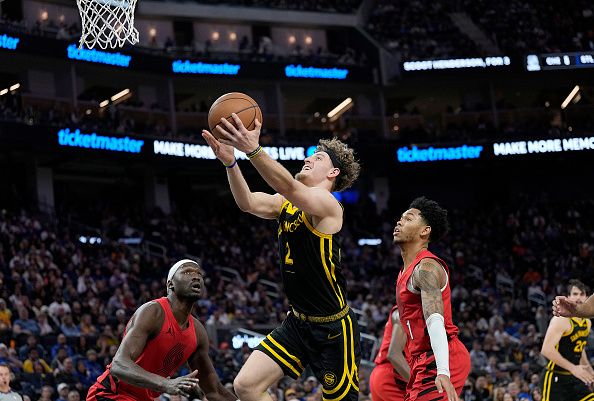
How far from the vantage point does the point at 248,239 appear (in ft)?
101

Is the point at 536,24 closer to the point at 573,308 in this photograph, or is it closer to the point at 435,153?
the point at 435,153

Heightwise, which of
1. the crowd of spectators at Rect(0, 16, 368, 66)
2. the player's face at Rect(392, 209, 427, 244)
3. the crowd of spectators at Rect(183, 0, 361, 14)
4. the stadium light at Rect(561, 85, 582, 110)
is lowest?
the player's face at Rect(392, 209, 427, 244)

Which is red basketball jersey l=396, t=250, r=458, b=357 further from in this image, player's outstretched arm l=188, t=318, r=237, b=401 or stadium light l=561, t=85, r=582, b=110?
stadium light l=561, t=85, r=582, b=110

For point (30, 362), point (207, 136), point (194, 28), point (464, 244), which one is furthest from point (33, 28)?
point (207, 136)

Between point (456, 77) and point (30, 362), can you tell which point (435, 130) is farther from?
point (30, 362)

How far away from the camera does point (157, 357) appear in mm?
7508

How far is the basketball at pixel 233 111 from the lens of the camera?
7164 mm

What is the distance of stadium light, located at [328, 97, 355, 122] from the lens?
38.3m

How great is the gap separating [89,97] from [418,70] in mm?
11432

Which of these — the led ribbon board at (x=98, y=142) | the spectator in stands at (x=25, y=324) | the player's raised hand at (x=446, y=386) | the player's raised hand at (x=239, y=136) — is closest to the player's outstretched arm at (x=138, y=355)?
the player's raised hand at (x=239, y=136)

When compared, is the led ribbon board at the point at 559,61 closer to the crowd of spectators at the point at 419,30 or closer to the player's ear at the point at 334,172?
the crowd of spectators at the point at 419,30

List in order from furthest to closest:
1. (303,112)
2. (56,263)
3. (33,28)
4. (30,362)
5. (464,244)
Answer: (303,112) < (464,244) < (33,28) < (56,263) < (30,362)

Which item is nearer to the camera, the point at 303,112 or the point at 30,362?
the point at 30,362

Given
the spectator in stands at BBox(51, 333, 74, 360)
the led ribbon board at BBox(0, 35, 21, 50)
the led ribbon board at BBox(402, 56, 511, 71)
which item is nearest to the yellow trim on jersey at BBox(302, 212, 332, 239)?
the spectator in stands at BBox(51, 333, 74, 360)
